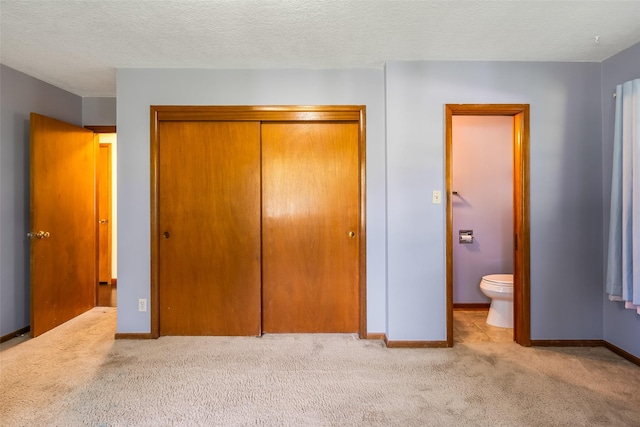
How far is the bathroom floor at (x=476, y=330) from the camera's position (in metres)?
2.79

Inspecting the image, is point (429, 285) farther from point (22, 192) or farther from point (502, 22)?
point (22, 192)

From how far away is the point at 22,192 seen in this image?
9.61 feet

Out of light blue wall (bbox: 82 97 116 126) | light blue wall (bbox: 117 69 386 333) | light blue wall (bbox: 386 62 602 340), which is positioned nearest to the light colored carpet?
light blue wall (bbox: 386 62 602 340)

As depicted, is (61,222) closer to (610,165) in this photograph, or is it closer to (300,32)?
(300,32)

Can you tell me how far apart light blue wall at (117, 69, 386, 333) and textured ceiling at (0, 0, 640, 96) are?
0.11m

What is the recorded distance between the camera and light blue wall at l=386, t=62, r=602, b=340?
8.59 feet

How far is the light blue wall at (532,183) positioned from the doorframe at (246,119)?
240mm

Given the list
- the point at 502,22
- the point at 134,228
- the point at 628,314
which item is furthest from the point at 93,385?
the point at 628,314

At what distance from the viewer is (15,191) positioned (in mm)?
2861

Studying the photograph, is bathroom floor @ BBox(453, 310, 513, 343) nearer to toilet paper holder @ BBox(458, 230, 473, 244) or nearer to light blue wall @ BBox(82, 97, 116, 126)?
toilet paper holder @ BBox(458, 230, 473, 244)

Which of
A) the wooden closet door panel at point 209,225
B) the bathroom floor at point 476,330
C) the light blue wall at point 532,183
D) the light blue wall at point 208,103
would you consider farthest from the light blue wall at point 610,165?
the wooden closet door panel at point 209,225

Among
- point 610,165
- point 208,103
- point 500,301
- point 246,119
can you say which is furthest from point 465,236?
point 208,103

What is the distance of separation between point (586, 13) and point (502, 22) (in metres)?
0.46

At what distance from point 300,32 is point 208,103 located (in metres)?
1.04
